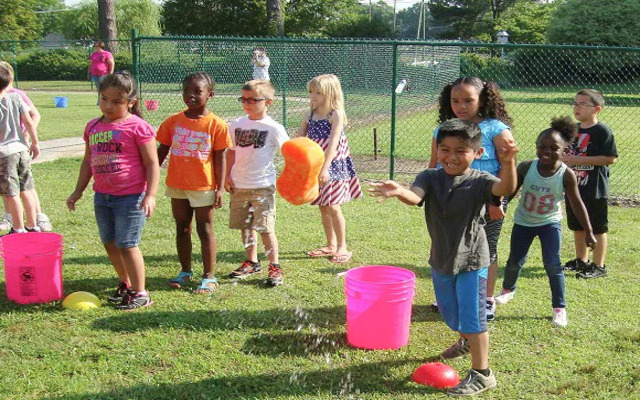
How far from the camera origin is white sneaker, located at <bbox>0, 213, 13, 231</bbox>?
6.26 meters

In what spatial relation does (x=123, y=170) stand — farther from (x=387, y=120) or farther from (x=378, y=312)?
(x=387, y=120)

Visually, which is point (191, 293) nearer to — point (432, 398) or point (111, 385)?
point (111, 385)

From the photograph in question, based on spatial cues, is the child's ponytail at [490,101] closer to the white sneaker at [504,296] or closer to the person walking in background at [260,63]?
the white sneaker at [504,296]

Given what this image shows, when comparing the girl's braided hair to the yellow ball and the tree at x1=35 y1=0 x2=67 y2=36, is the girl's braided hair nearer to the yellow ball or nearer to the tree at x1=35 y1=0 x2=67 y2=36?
the yellow ball

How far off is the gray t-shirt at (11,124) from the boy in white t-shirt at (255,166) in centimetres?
220

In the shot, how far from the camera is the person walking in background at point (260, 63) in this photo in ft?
41.5

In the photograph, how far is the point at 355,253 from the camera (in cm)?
577

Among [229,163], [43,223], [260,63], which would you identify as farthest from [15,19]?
[229,163]

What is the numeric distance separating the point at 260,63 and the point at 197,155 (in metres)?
8.59

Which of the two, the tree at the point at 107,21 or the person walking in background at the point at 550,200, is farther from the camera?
the tree at the point at 107,21

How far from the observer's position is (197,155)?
4.53 m

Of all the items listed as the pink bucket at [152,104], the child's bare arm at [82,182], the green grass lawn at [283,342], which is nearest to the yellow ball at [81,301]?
the green grass lawn at [283,342]

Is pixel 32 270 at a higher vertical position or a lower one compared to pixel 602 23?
lower

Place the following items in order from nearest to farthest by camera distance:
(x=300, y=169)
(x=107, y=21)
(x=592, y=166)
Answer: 1. (x=300, y=169)
2. (x=592, y=166)
3. (x=107, y=21)
